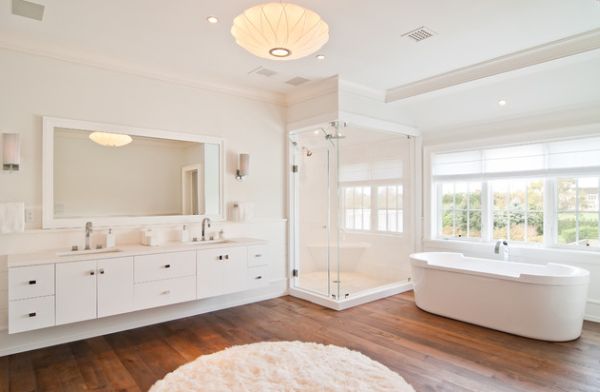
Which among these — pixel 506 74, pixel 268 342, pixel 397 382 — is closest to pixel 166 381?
pixel 268 342

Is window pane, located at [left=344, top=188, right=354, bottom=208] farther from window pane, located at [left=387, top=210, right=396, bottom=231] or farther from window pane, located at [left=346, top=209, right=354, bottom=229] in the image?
window pane, located at [left=387, top=210, right=396, bottom=231]

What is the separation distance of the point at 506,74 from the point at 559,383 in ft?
9.33

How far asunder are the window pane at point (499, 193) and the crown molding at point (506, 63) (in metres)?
1.56

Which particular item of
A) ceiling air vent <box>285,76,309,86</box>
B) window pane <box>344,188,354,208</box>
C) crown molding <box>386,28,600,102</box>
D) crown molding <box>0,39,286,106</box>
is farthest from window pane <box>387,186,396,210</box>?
ceiling air vent <box>285,76,309,86</box>

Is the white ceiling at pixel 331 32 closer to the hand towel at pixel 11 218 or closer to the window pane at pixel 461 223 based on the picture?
the hand towel at pixel 11 218

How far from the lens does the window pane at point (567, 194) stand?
13.4 ft

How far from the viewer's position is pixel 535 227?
14.3 feet

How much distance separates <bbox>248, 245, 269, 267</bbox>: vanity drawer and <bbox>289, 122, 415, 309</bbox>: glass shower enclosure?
2.73 ft

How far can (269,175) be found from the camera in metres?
4.84

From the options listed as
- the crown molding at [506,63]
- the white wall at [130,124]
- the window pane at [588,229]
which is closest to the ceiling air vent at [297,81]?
the white wall at [130,124]

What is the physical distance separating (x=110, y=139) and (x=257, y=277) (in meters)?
2.17

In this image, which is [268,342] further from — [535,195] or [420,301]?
[535,195]

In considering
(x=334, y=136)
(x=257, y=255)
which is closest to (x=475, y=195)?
(x=334, y=136)

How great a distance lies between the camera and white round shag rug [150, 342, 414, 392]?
2.42 metres
